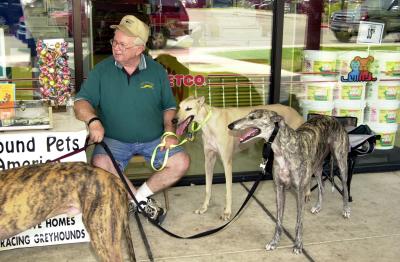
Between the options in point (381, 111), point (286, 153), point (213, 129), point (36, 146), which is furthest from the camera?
→ point (381, 111)

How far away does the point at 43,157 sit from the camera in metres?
3.89

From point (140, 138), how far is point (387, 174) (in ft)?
10.4

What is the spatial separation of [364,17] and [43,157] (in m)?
4.11

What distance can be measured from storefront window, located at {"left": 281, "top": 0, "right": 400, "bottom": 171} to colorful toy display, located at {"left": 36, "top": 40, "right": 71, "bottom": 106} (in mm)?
2536

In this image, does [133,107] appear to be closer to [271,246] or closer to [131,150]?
[131,150]

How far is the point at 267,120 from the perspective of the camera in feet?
12.9

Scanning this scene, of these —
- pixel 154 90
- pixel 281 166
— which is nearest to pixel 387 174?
pixel 281 166

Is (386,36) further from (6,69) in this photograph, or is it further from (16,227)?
(16,227)

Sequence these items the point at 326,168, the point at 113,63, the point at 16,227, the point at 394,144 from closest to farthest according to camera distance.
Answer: the point at 16,227 < the point at 113,63 < the point at 326,168 < the point at 394,144

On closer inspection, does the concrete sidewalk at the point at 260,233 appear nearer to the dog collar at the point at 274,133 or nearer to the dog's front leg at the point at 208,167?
the dog's front leg at the point at 208,167

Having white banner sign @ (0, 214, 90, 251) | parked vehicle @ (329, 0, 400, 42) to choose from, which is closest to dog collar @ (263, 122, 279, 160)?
white banner sign @ (0, 214, 90, 251)

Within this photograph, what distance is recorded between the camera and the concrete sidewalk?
13.2ft

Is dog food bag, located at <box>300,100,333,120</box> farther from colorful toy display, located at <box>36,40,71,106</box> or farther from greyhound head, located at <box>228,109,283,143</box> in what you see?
colorful toy display, located at <box>36,40,71,106</box>

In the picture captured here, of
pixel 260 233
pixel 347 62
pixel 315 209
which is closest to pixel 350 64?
pixel 347 62
